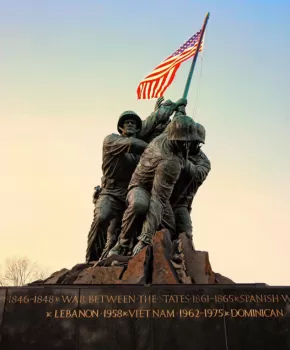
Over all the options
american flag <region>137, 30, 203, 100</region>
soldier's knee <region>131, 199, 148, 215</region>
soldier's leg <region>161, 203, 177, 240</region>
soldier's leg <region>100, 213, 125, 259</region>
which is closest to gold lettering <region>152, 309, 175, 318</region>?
soldier's knee <region>131, 199, 148, 215</region>

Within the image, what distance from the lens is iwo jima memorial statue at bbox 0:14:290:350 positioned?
7.49 meters

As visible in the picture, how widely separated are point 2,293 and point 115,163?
4515 mm

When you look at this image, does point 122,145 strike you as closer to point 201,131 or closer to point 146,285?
point 201,131

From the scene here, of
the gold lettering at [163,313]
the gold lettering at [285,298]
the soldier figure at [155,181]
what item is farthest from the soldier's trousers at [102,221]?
the gold lettering at [285,298]

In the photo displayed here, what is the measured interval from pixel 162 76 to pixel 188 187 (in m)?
4.73

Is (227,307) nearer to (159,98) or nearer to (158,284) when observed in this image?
(158,284)

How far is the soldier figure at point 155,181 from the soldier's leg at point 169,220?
0.35 metres

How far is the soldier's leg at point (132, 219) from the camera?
33.4ft

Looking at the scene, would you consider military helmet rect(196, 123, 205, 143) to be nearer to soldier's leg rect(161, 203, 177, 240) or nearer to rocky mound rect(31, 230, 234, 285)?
soldier's leg rect(161, 203, 177, 240)

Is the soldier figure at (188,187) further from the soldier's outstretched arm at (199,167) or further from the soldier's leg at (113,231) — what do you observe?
the soldier's leg at (113,231)

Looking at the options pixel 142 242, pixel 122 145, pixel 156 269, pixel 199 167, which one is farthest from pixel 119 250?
pixel 199 167

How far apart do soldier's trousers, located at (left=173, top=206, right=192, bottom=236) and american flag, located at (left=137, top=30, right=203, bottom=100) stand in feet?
14.3

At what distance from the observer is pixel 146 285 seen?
26.2ft

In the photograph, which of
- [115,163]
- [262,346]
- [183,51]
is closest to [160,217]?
[115,163]
